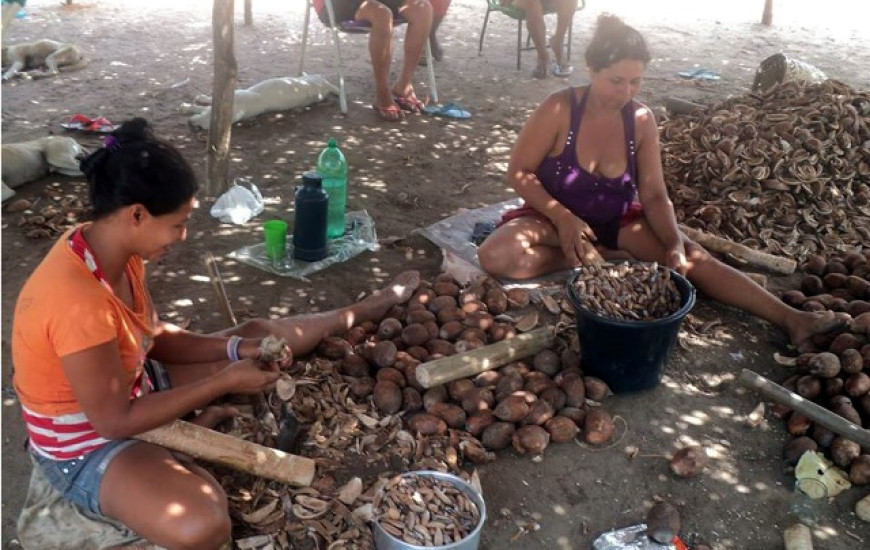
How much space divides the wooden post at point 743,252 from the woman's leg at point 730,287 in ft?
1.31

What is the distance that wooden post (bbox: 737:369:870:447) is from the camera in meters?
2.70

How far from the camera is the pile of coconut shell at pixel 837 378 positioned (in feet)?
8.93

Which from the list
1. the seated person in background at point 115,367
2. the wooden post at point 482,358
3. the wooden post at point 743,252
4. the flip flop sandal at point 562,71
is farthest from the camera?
the flip flop sandal at point 562,71

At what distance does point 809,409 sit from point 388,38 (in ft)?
14.4

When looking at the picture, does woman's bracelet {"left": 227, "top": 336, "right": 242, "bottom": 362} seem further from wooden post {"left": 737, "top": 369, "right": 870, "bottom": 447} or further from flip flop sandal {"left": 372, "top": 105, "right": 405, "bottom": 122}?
flip flop sandal {"left": 372, "top": 105, "right": 405, "bottom": 122}

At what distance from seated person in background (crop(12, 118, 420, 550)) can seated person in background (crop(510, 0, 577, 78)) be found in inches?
238

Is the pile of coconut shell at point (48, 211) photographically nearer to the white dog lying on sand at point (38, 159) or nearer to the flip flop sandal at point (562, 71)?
the white dog lying on sand at point (38, 159)

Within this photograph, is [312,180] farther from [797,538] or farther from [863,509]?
[863,509]

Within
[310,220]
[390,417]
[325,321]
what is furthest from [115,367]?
[310,220]

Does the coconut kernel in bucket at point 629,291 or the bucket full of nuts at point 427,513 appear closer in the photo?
the bucket full of nuts at point 427,513

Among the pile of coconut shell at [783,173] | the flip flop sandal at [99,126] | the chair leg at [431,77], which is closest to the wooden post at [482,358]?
the pile of coconut shell at [783,173]

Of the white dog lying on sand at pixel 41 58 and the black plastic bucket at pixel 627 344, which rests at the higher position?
the white dog lying on sand at pixel 41 58

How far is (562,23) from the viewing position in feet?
26.0

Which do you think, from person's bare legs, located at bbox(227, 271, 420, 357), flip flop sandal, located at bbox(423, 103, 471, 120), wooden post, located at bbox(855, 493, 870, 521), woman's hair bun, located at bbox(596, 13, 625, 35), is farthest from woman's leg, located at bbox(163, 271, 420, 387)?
flip flop sandal, located at bbox(423, 103, 471, 120)
